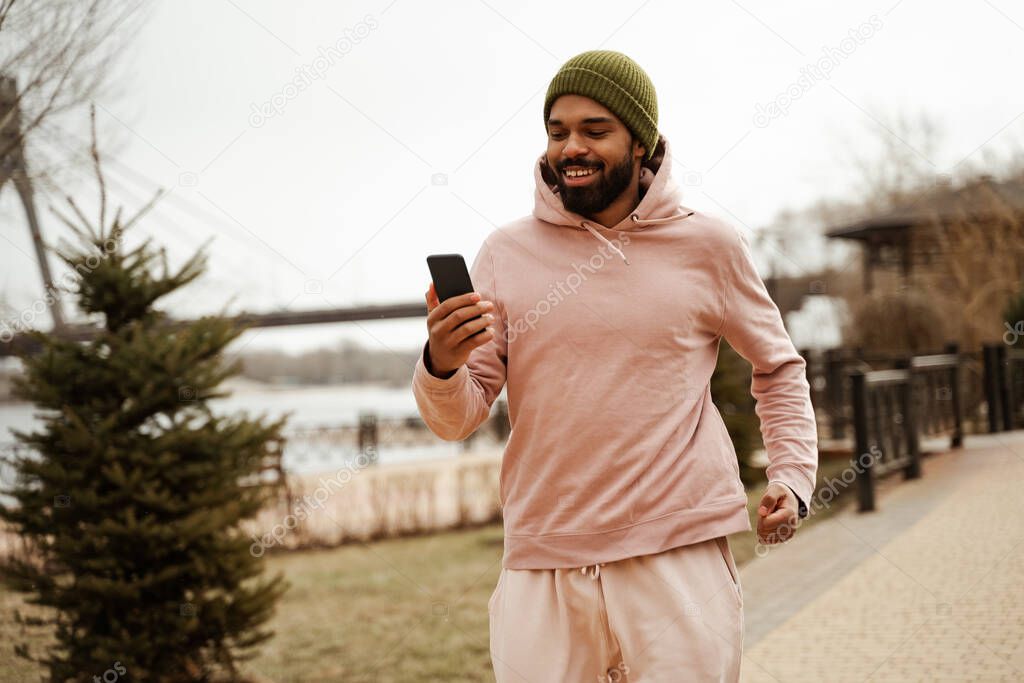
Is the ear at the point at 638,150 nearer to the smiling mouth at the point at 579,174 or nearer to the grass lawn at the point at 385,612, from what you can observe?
the smiling mouth at the point at 579,174

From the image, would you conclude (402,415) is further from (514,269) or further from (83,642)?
(514,269)

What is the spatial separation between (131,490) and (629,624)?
335cm

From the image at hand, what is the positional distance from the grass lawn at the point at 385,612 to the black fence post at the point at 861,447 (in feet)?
1.57

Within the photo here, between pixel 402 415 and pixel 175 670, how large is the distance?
21314 mm

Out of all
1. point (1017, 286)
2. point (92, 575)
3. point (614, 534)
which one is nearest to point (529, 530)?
point (614, 534)

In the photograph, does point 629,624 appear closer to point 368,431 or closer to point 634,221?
point 634,221

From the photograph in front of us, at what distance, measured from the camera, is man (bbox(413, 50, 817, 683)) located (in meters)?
1.89

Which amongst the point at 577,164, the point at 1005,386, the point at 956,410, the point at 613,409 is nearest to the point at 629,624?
the point at 613,409

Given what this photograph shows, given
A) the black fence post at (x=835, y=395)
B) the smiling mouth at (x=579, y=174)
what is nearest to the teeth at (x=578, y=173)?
the smiling mouth at (x=579, y=174)

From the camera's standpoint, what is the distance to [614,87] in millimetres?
2008

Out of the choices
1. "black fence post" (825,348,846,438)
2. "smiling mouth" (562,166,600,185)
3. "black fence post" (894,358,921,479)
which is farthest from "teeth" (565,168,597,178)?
"black fence post" (825,348,846,438)

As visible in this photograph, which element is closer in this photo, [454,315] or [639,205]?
[454,315]

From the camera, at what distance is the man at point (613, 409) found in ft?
6.20

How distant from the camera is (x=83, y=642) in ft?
15.0
